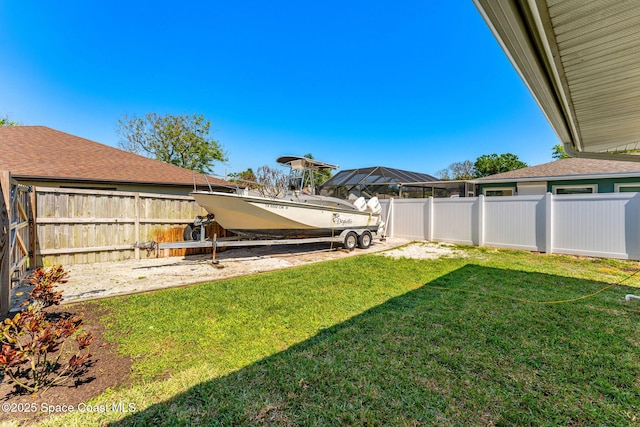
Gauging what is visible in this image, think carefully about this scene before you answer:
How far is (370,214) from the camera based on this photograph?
29.8 ft

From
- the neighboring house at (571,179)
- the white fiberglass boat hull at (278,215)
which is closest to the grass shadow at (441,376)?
the white fiberglass boat hull at (278,215)

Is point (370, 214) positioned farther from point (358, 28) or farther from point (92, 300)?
point (358, 28)

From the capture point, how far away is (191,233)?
693 cm

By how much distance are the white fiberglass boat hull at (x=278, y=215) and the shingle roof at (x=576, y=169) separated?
1019cm

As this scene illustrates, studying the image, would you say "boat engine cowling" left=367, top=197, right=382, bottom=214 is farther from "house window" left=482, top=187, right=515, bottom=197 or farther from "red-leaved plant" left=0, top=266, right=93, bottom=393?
"house window" left=482, top=187, right=515, bottom=197

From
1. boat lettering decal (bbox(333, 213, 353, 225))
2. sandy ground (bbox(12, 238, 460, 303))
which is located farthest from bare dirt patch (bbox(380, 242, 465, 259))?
boat lettering decal (bbox(333, 213, 353, 225))

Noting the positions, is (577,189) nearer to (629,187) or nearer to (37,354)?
(629,187)

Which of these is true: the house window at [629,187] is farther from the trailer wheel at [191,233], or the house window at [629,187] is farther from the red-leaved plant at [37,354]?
the red-leaved plant at [37,354]

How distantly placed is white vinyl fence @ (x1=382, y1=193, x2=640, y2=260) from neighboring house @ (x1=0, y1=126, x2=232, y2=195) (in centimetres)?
806

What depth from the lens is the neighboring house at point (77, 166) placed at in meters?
7.68

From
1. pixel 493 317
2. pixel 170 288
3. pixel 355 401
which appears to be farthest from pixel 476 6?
pixel 170 288

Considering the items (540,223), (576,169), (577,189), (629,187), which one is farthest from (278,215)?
(629,187)

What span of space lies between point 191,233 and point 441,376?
6.66 metres

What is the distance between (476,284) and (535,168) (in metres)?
13.3
